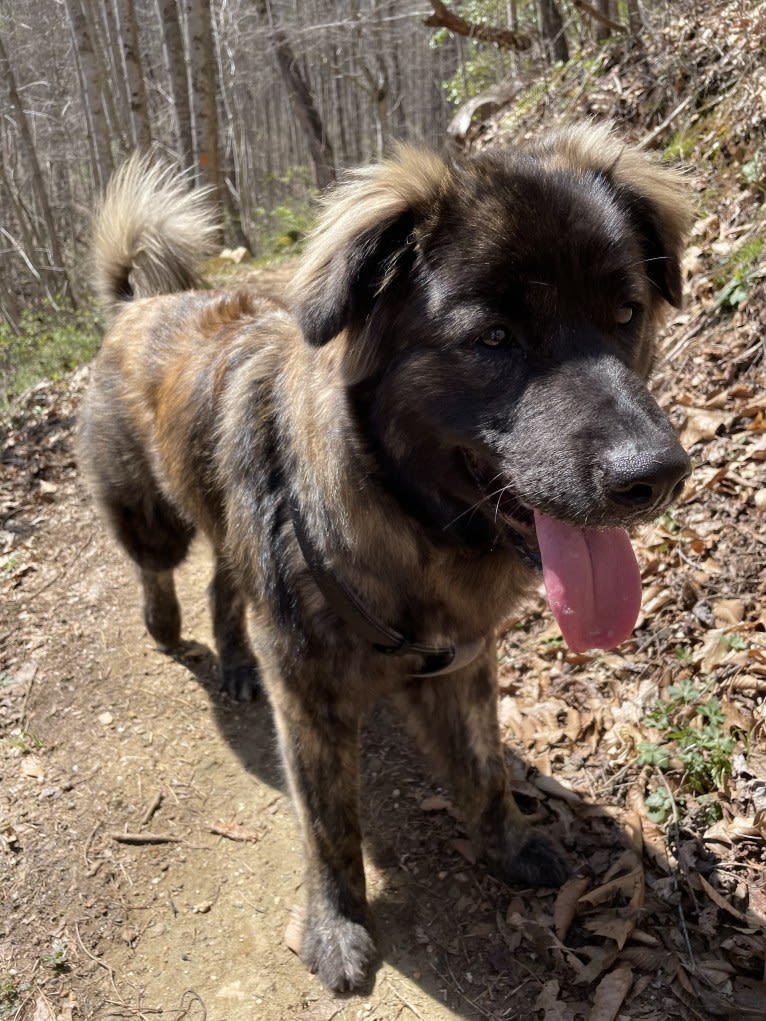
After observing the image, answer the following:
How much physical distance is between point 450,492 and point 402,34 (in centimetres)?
1959

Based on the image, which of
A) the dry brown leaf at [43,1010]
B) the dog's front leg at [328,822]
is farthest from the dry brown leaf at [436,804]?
the dry brown leaf at [43,1010]

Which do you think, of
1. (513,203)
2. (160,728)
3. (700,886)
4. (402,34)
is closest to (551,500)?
(513,203)

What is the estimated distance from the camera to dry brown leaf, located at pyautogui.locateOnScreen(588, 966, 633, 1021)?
7.92ft

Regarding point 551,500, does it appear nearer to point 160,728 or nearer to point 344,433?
point 344,433

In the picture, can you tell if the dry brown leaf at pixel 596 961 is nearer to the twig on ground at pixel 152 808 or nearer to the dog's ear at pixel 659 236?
the twig on ground at pixel 152 808

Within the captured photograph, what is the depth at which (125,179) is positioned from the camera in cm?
432

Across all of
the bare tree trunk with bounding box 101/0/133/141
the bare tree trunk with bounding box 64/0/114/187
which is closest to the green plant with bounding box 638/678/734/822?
the bare tree trunk with bounding box 64/0/114/187

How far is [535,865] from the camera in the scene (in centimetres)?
289

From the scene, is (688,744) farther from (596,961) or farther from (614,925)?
(596,961)

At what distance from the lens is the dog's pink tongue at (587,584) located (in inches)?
81.1

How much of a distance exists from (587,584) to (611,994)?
1.31m

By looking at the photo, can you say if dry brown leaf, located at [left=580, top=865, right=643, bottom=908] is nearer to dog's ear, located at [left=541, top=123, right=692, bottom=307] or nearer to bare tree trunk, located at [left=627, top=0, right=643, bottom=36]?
dog's ear, located at [left=541, top=123, right=692, bottom=307]

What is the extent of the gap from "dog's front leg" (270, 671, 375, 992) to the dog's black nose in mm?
1167

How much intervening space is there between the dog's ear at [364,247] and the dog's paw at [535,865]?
1925 mm
